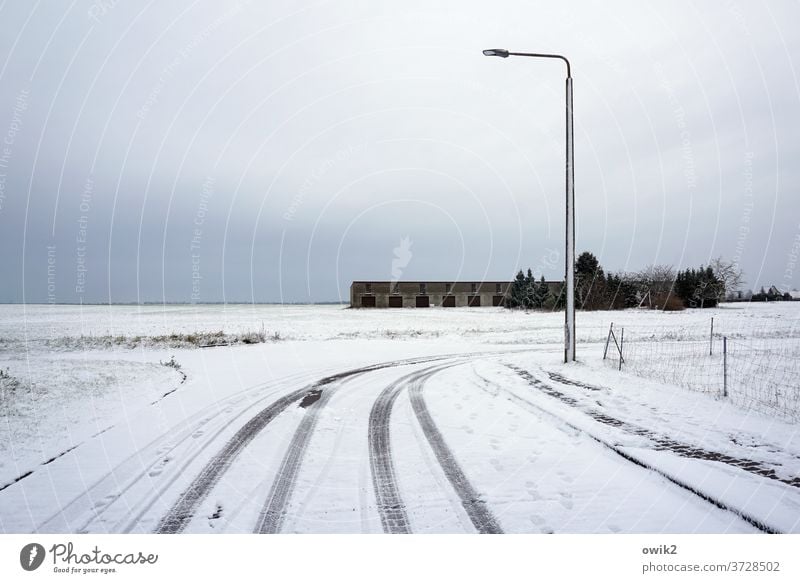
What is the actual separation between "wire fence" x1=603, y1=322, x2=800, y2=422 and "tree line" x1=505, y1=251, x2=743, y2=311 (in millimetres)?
34478

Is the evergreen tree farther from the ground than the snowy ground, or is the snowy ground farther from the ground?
the evergreen tree

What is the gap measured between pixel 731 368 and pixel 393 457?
11.4 meters

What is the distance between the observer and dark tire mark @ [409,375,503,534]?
126 inches

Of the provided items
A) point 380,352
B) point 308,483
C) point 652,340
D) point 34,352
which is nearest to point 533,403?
point 308,483

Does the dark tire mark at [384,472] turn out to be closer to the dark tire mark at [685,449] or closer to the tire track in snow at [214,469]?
the tire track in snow at [214,469]

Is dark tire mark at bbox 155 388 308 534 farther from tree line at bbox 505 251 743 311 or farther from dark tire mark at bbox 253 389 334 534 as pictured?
tree line at bbox 505 251 743 311

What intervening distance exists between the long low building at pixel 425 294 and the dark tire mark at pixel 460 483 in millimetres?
76378

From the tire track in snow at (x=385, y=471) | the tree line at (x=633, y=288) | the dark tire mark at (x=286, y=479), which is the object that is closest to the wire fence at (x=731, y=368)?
the tire track in snow at (x=385, y=471)

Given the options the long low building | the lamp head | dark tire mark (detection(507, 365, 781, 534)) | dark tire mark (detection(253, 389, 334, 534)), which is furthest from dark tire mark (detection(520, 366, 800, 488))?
the long low building

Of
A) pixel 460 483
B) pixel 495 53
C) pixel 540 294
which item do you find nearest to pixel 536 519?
pixel 460 483

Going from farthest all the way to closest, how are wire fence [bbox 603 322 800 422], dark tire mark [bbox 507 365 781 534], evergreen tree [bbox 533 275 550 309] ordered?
evergreen tree [bbox 533 275 550 309] < wire fence [bbox 603 322 800 422] < dark tire mark [bbox 507 365 781 534]

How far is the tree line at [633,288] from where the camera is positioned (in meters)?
51.6

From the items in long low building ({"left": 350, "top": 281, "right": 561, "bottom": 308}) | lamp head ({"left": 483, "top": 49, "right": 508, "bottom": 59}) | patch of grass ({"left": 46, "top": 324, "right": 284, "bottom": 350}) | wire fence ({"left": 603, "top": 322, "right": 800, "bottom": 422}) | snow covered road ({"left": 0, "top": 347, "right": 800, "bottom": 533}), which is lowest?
patch of grass ({"left": 46, "top": 324, "right": 284, "bottom": 350})

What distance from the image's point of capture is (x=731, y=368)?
37.2 ft
